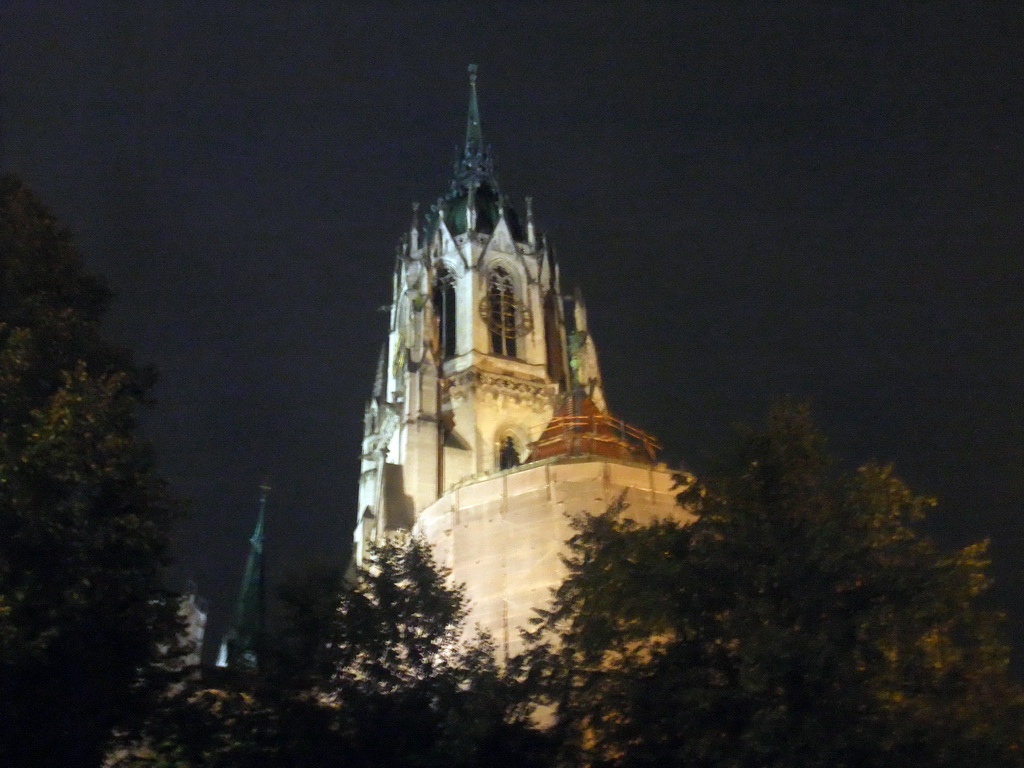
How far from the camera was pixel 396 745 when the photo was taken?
49.2ft

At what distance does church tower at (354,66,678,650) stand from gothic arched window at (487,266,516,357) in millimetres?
81

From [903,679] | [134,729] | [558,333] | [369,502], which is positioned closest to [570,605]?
[903,679]

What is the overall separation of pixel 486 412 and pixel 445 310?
7.62m

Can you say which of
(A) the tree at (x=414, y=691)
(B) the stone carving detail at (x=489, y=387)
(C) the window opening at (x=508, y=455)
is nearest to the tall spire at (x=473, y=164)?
(B) the stone carving detail at (x=489, y=387)

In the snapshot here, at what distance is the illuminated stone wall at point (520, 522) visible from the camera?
81.5ft

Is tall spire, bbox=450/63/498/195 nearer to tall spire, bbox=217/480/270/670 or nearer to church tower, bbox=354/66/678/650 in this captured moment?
church tower, bbox=354/66/678/650

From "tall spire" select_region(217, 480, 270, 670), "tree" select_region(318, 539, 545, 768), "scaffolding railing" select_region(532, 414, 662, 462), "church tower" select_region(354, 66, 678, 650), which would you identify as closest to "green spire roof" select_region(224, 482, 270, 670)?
"tall spire" select_region(217, 480, 270, 670)

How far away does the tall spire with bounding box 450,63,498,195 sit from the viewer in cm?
5866

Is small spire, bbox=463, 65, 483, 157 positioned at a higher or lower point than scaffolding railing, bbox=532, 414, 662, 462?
higher

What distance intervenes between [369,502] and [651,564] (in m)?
28.7

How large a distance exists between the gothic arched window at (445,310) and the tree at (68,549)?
3026 cm

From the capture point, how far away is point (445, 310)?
156 feet

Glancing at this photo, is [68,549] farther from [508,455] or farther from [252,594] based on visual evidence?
[252,594]

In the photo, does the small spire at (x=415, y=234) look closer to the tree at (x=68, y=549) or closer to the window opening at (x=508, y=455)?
the window opening at (x=508, y=455)
